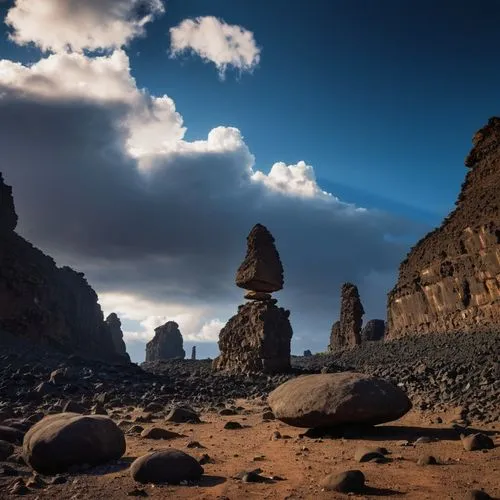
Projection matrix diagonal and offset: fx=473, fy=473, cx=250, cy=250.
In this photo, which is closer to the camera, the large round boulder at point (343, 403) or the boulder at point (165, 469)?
the boulder at point (165, 469)

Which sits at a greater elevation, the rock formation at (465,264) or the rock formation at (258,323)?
the rock formation at (465,264)

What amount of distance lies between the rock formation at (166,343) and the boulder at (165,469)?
407 ft

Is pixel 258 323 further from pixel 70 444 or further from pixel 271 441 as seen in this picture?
pixel 70 444

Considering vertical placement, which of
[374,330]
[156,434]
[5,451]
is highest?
[374,330]

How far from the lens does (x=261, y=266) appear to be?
3491 centimetres

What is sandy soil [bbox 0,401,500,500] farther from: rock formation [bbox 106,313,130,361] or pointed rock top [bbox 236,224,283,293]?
rock formation [bbox 106,313,130,361]


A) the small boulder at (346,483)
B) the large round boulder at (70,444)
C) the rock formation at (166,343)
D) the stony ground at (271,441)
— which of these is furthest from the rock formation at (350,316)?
the small boulder at (346,483)

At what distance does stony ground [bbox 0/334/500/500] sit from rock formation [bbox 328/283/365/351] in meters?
59.5

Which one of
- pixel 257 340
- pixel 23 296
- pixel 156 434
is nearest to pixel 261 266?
pixel 257 340

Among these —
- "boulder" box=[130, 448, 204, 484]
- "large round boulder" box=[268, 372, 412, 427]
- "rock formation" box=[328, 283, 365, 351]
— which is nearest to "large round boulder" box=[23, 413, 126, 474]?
"boulder" box=[130, 448, 204, 484]

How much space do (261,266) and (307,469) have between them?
86.9 ft

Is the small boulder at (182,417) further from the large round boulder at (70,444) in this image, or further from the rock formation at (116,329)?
the rock formation at (116,329)

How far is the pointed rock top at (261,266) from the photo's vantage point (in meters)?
35.0

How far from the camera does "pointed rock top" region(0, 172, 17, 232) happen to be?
183ft
